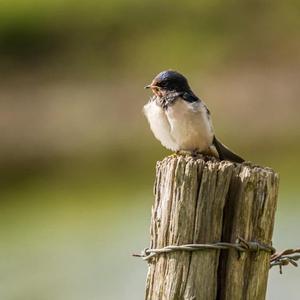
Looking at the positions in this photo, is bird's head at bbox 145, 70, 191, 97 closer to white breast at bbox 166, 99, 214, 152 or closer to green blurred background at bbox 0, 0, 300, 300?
white breast at bbox 166, 99, 214, 152

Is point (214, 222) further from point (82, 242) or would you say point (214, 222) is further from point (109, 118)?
point (109, 118)

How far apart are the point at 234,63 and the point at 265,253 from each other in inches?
1151

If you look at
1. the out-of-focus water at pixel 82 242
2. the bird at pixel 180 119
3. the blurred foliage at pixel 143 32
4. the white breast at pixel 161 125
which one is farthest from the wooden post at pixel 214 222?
the blurred foliage at pixel 143 32

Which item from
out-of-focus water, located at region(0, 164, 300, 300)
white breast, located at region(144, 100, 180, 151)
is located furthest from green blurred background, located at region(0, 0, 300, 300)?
white breast, located at region(144, 100, 180, 151)

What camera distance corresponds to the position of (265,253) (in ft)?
18.7

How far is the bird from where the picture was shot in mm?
7434

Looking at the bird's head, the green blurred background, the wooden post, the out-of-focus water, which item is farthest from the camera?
the green blurred background

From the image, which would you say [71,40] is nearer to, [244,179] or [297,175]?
[297,175]

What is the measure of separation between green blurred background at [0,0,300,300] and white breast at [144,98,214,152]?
5.25m

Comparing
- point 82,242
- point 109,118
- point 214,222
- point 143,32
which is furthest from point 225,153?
point 143,32

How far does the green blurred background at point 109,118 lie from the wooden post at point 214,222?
690cm

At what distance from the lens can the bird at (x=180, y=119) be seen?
Result: 743 centimetres

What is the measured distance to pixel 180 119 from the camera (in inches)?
292

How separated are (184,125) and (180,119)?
44 mm
